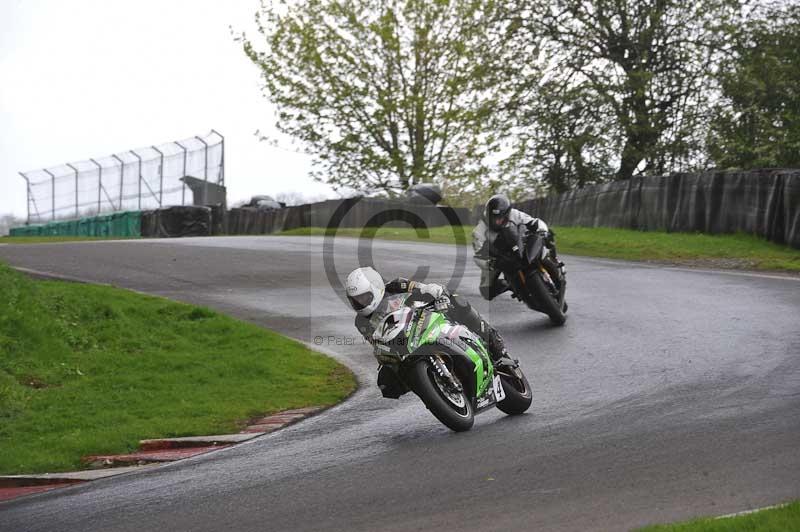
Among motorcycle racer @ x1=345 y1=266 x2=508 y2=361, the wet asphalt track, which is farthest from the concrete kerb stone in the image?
motorcycle racer @ x1=345 y1=266 x2=508 y2=361

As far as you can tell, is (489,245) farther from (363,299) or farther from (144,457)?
(144,457)

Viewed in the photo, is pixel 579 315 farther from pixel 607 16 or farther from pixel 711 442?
pixel 607 16

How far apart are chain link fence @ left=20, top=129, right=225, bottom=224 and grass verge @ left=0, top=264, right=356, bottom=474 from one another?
2499 centimetres

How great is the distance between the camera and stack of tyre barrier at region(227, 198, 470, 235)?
34625 millimetres

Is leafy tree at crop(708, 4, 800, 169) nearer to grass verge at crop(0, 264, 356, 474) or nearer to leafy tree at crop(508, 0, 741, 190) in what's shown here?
leafy tree at crop(508, 0, 741, 190)

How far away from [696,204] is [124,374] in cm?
1696

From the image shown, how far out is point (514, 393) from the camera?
28.2 ft

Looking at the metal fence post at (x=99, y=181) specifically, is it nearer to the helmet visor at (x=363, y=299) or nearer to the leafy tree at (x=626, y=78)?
the leafy tree at (x=626, y=78)

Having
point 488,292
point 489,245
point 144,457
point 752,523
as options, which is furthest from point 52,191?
point 752,523

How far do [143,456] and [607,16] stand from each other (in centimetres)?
3045

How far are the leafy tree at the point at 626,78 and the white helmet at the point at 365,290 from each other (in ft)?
93.2

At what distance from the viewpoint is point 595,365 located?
10688 mm

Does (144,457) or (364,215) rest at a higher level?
(364,215)

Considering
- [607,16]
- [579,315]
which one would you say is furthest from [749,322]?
[607,16]
